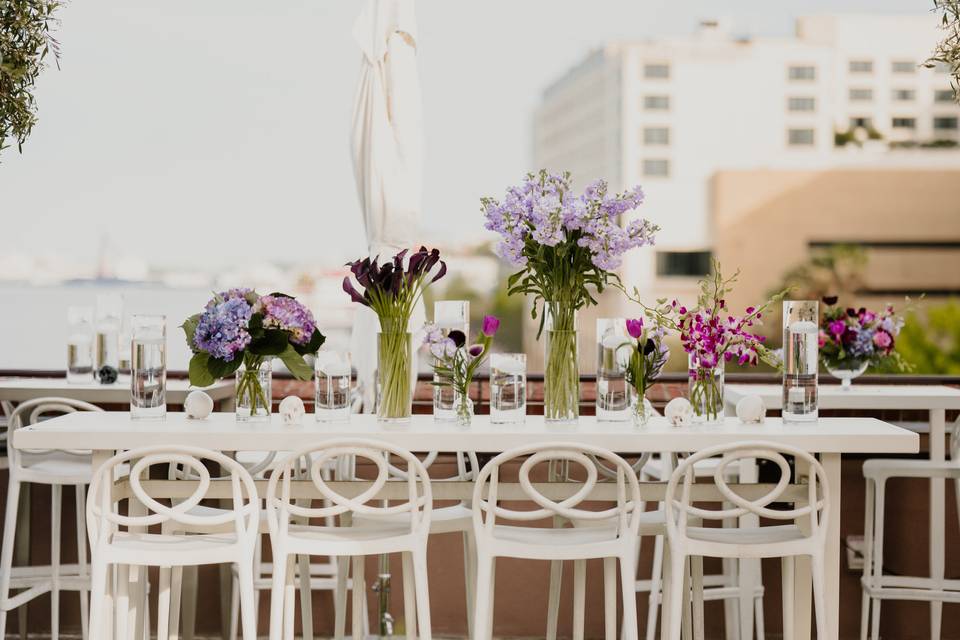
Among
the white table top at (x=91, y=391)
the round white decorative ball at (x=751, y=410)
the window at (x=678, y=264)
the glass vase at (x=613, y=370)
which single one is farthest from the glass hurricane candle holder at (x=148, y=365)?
the window at (x=678, y=264)

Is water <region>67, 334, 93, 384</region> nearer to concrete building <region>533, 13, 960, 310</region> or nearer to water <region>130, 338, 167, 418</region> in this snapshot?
water <region>130, 338, 167, 418</region>

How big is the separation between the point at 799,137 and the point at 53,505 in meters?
69.5

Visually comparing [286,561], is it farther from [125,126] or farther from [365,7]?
[125,126]

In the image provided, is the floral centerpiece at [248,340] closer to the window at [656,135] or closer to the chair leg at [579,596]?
the chair leg at [579,596]

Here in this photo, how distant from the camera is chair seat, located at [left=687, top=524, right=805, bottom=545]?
2.85 m

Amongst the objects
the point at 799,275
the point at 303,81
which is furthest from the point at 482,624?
the point at 303,81

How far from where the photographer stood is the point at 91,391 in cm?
438

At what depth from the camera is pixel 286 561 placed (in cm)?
285

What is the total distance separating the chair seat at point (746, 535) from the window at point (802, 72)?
68.4 m

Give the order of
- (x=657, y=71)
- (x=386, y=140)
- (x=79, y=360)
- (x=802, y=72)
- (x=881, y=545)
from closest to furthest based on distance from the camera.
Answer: (x=881, y=545) < (x=386, y=140) < (x=79, y=360) < (x=657, y=71) < (x=802, y=72)

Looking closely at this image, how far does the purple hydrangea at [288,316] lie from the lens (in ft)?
9.98

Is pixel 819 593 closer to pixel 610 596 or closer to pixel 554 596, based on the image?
pixel 610 596

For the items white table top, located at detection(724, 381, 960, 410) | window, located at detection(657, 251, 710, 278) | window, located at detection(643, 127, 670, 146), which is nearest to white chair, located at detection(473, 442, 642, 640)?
white table top, located at detection(724, 381, 960, 410)

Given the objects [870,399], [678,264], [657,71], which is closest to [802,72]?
[657,71]
